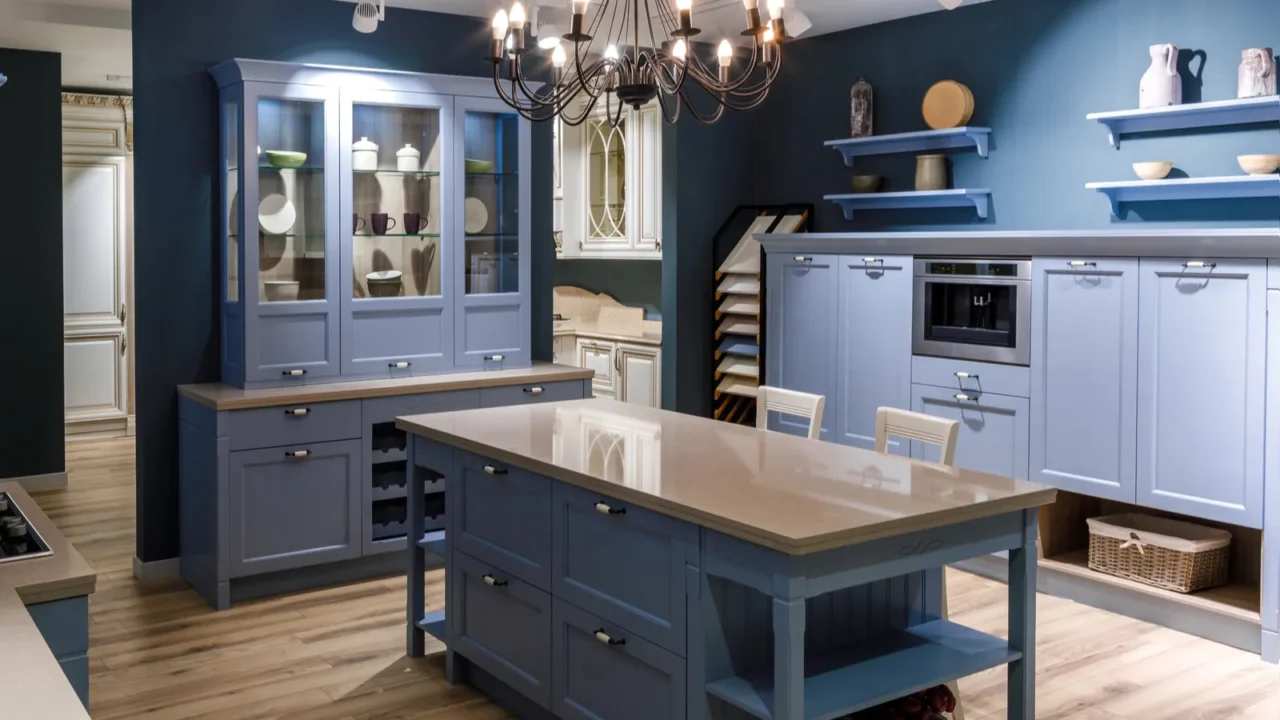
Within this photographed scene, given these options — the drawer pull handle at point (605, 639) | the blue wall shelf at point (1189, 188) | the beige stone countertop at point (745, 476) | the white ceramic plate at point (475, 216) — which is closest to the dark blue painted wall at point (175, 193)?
the white ceramic plate at point (475, 216)

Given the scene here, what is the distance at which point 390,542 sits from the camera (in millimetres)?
4902

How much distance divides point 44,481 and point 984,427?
5216 millimetres

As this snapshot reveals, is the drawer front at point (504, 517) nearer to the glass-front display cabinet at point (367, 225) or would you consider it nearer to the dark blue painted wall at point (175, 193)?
the glass-front display cabinet at point (367, 225)

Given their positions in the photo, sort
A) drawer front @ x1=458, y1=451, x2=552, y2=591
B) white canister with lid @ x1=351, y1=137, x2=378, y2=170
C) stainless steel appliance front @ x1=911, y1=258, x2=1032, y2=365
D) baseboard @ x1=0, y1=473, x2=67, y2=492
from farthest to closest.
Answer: baseboard @ x1=0, y1=473, x2=67, y2=492 < white canister with lid @ x1=351, y1=137, x2=378, y2=170 < stainless steel appliance front @ x1=911, y1=258, x2=1032, y2=365 < drawer front @ x1=458, y1=451, x2=552, y2=591

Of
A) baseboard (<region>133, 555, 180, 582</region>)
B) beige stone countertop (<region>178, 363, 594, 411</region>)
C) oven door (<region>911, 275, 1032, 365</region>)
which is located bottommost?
baseboard (<region>133, 555, 180, 582</region>)

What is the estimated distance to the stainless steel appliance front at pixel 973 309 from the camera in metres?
4.68

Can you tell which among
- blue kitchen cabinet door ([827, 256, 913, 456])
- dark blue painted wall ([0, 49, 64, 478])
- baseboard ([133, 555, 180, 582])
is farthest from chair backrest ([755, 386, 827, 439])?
dark blue painted wall ([0, 49, 64, 478])

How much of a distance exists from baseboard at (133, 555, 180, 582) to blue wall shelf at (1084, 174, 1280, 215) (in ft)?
13.5

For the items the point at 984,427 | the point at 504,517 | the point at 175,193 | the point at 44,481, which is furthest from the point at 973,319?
the point at 44,481

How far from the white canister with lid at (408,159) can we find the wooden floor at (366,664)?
179cm

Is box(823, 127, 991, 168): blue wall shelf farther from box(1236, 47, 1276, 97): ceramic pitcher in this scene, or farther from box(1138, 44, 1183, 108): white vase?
box(1236, 47, 1276, 97): ceramic pitcher

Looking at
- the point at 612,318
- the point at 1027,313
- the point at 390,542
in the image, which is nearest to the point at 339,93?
the point at 390,542

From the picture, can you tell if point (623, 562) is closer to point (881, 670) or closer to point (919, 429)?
point (881, 670)

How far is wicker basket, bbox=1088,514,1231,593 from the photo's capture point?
427 centimetres
